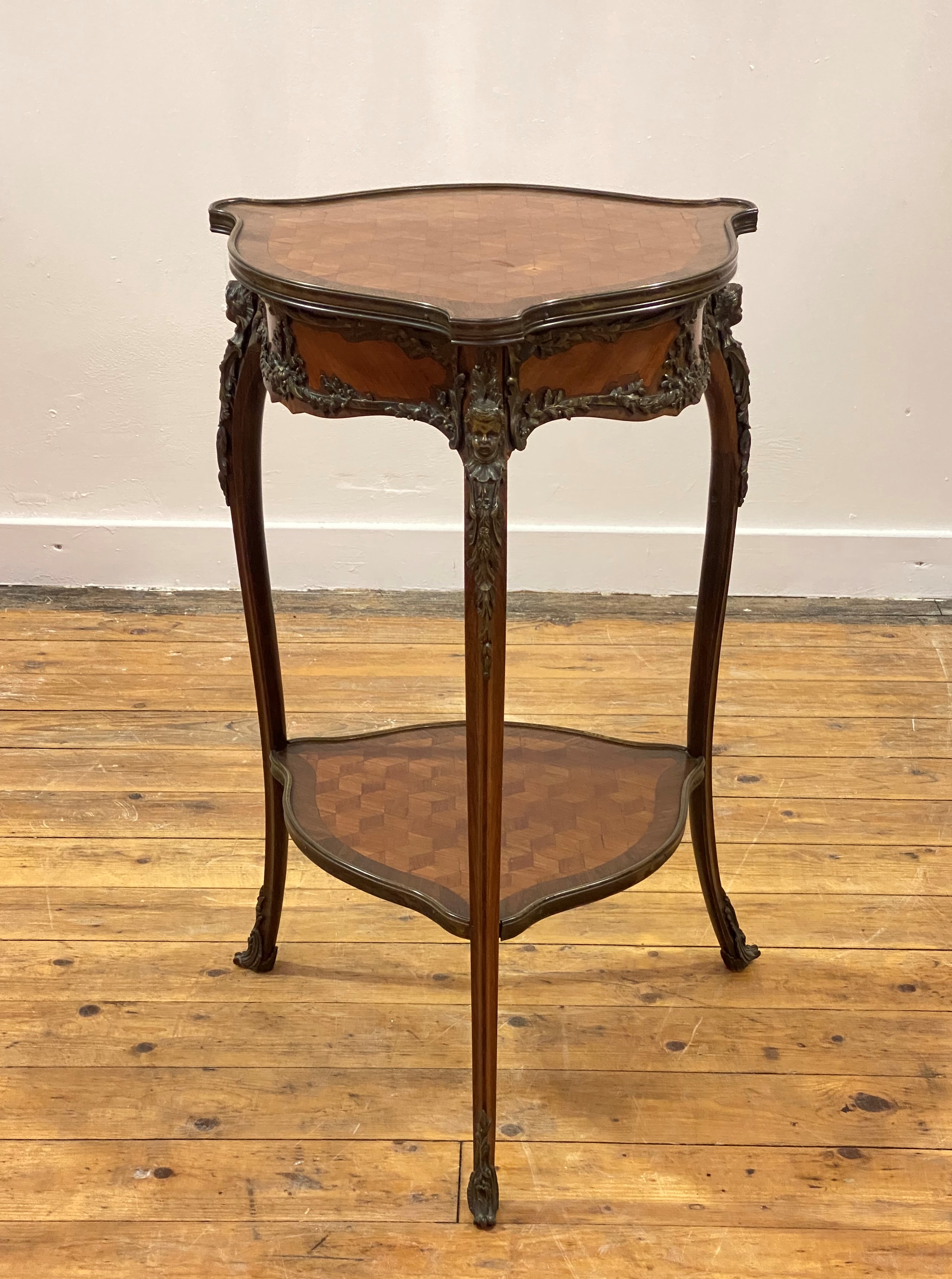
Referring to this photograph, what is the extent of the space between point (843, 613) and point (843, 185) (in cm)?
101

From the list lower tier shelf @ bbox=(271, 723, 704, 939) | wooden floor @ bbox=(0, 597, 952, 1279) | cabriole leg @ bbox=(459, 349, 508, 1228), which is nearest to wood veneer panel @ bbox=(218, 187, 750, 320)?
cabriole leg @ bbox=(459, 349, 508, 1228)

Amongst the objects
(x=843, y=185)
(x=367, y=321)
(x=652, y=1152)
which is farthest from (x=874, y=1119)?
(x=843, y=185)

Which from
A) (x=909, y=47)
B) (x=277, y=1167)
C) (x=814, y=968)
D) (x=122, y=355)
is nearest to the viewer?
(x=277, y=1167)

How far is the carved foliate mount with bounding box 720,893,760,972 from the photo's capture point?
1982 millimetres

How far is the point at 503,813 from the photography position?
186 centimetres

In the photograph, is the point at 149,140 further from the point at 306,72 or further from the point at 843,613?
the point at 843,613

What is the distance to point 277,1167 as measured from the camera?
5.44 ft

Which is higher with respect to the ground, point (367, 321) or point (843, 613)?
point (367, 321)

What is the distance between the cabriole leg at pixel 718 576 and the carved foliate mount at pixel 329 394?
44cm

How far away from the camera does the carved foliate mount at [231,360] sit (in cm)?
158

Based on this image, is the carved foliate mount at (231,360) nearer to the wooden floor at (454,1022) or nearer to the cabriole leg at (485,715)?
the cabriole leg at (485,715)

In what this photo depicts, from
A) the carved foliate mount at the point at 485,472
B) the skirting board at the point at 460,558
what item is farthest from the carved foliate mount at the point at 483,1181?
the skirting board at the point at 460,558

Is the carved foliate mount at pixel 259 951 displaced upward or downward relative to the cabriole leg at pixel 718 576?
downward

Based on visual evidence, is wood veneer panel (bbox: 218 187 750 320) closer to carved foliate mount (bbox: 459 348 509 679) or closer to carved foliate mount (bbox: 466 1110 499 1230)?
carved foliate mount (bbox: 459 348 509 679)
